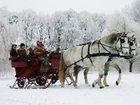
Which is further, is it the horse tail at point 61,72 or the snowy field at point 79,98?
the horse tail at point 61,72

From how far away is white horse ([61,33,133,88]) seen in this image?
1499 centimetres

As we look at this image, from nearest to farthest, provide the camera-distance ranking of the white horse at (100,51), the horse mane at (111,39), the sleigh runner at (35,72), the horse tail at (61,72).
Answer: the white horse at (100,51) < the horse mane at (111,39) < the horse tail at (61,72) < the sleigh runner at (35,72)

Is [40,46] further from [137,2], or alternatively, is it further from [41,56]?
[137,2]

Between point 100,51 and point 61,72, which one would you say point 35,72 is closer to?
point 61,72

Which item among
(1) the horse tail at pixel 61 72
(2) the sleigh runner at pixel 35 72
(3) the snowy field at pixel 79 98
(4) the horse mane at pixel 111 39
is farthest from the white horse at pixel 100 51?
(3) the snowy field at pixel 79 98

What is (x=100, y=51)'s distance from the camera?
1553 centimetres

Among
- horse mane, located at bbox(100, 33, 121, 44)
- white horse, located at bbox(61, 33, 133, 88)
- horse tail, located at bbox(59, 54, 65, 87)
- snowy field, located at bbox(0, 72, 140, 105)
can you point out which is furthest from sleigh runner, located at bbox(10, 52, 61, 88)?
snowy field, located at bbox(0, 72, 140, 105)

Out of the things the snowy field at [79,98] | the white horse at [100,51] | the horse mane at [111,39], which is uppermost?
the horse mane at [111,39]

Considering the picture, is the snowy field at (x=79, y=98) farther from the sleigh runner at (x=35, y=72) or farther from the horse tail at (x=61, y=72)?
the sleigh runner at (x=35, y=72)

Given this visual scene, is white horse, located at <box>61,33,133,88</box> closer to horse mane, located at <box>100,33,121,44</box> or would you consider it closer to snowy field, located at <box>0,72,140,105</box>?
horse mane, located at <box>100,33,121,44</box>

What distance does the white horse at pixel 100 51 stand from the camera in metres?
15.0

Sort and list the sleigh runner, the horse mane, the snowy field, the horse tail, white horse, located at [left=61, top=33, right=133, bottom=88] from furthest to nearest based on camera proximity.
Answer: the sleigh runner
the horse tail
the horse mane
white horse, located at [left=61, top=33, right=133, bottom=88]
the snowy field

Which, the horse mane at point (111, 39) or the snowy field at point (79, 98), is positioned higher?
the horse mane at point (111, 39)

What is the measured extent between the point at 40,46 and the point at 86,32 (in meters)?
54.5
